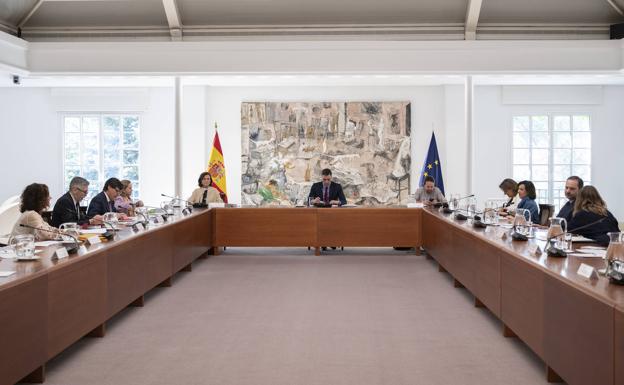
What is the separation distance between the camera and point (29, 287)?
3.29m

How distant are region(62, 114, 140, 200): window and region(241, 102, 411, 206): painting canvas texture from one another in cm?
270

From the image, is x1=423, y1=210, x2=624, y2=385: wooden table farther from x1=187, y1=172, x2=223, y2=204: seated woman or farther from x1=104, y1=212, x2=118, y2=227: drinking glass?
x1=187, y1=172, x2=223, y2=204: seated woman

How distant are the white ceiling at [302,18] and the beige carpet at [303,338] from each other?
16.9ft

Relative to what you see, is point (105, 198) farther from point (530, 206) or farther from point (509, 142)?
point (509, 142)

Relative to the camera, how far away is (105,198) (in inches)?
289

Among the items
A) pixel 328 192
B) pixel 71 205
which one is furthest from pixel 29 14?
pixel 328 192

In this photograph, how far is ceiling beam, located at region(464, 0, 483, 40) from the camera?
387 inches

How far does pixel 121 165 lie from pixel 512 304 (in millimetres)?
10991

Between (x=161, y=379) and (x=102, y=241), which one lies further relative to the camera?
(x=102, y=241)

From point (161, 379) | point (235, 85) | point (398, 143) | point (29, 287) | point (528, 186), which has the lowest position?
point (161, 379)

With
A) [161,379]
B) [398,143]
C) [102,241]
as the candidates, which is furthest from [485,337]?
[398,143]

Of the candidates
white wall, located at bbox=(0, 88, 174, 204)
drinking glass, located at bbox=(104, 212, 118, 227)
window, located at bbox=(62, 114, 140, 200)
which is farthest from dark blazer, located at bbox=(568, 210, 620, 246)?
window, located at bbox=(62, 114, 140, 200)

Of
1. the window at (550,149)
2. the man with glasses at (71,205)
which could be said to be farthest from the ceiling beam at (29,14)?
the window at (550,149)

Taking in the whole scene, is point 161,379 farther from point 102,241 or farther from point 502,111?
point 502,111
